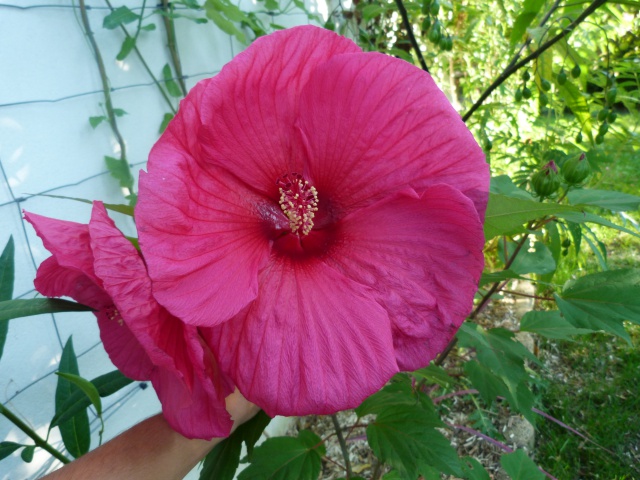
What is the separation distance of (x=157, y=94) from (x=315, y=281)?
110 cm

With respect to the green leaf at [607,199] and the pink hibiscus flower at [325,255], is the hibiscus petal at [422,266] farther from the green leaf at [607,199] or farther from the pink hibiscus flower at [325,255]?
the green leaf at [607,199]

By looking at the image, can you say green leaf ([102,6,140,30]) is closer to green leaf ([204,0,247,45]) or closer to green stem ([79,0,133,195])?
green stem ([79,0,133,195])

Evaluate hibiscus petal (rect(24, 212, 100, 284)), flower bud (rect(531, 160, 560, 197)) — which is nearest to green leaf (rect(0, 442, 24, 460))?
hibiscus petal (rect(24, 212, 100, 284))

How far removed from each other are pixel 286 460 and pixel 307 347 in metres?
0.55

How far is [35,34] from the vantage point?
1023mm

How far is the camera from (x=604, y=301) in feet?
2.90

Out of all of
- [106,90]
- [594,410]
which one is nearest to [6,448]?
[106,90]

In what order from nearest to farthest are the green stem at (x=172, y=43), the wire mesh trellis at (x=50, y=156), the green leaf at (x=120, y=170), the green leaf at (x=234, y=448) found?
the green leaf at (x=234, y=448), the wire mesh trellis at (x=50, y=156), the green leaf at (x=120, y=170), the green stem at (x=172, y=43)

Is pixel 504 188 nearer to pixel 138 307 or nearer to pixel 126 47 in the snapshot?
pixel 138 307

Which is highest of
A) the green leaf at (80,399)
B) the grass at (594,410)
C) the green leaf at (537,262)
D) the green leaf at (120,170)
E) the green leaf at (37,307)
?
the green leaf at (37,307)

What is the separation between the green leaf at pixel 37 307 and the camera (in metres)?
0.47

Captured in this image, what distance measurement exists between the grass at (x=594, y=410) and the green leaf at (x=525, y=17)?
136cm

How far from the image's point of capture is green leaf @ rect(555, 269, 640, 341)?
85 cm

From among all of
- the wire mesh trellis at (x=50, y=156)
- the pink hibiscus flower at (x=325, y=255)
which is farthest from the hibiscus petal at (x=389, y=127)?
the wire mesh trellis at (x=50, y=156)
